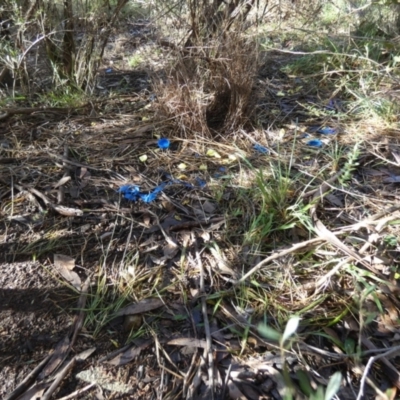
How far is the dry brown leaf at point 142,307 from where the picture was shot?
3.90 ft

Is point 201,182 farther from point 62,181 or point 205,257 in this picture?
point 62,181

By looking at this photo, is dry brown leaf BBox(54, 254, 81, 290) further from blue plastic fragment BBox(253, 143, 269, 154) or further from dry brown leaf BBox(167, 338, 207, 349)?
blue plastic fragment BBox(253, 143, 269, 154)

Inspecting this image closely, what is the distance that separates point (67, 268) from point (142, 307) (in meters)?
→ 0.31

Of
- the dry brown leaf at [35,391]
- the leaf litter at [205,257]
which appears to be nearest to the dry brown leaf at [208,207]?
the leaf litter at [205,257]

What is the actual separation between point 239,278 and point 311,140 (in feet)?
3.42

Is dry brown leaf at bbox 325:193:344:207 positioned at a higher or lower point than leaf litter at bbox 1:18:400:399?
higher

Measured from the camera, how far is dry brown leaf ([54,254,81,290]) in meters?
1.28

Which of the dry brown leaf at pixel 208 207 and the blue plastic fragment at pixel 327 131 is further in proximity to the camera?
the blue plastic fragment at pixel 327 131

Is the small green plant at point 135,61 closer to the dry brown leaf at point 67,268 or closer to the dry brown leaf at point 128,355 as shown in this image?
the dry brown leaf at point 67,268

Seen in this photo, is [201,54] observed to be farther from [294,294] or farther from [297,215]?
[294,294]

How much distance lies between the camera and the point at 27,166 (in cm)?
176

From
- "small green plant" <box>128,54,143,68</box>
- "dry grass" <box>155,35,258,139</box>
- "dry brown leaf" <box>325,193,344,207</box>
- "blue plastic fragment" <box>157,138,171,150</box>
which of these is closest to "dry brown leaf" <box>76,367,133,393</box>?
"dry brown leaf" <box>325,193,344,207</box>

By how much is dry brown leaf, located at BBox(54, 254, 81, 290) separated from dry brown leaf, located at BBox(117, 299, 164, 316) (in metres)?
0.18

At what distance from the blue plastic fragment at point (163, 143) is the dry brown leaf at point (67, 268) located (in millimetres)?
817
